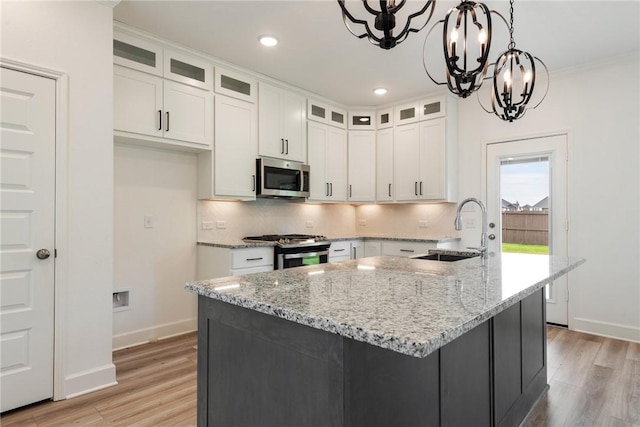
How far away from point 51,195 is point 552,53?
437 centimetres

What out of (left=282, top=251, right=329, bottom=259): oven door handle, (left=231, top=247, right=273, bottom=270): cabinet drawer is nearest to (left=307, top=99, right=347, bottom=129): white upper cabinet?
(left=282, top=251, right=329, bottom=259): oven door handle

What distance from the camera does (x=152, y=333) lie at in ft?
11.7

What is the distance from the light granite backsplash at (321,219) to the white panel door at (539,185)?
59 cm

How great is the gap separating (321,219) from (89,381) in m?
3.37

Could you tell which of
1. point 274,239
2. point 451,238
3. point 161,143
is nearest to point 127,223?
point 161,143

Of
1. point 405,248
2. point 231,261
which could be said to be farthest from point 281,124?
point 405,248

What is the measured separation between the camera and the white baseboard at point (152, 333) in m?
3.34

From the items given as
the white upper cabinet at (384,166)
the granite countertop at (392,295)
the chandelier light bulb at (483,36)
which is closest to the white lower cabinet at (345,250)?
the white upper cabinet at (384,166)

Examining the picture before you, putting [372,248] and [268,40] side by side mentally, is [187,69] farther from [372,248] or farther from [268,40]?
[372,248]

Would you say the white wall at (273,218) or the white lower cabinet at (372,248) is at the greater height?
the white wall at (273,218)

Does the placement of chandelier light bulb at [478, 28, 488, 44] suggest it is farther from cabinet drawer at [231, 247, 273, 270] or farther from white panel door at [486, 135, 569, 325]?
white panel door at [486, 135, 569, 325]

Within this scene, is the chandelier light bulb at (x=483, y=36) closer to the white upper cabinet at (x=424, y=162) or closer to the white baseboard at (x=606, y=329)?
the white upper cabinet at (x=424, y=162)

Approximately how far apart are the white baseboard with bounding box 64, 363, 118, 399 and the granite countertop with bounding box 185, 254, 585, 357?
1.63m

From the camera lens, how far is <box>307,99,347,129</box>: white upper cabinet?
469cm
